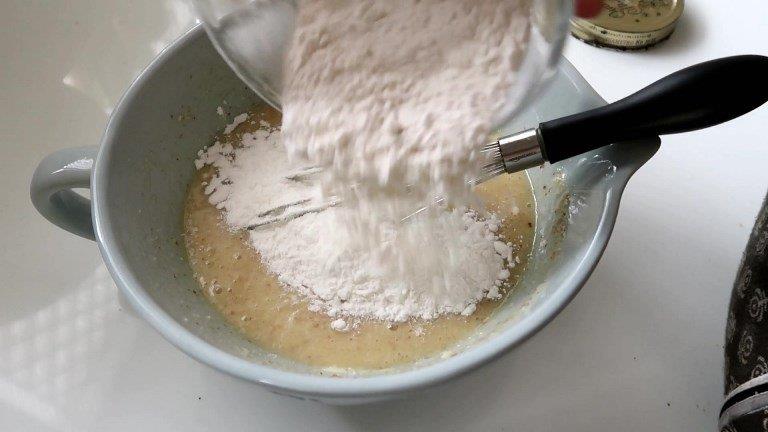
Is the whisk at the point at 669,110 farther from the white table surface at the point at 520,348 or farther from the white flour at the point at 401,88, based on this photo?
the white table surface at the point at 520,348

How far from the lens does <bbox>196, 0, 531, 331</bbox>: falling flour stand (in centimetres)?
50

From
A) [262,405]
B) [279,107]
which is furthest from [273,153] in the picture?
[262,405]

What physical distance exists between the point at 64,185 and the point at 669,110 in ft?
1.61

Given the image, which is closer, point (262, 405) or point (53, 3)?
point (262, 405)

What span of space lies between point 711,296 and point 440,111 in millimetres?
346

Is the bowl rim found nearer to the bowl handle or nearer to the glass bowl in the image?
the bowl handle

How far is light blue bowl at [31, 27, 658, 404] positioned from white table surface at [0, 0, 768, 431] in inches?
2.3

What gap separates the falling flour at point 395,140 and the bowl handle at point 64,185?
6.8 inches

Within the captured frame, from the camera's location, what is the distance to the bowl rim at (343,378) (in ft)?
1.49

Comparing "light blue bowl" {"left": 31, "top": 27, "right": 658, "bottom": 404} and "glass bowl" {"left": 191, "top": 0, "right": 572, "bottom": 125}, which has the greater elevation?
"glass bowl" {"left": 191, "top": 0, "right": 572, "bottom": 125}

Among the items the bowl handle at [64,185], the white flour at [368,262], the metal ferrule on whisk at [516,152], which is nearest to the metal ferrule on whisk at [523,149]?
the metal ferrule on whisk at [516,152]

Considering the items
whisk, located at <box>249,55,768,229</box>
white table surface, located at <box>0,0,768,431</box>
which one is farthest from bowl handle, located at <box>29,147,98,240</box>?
whisk, located at <box>249,55,768,229</box>

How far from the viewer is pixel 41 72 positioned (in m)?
0.83

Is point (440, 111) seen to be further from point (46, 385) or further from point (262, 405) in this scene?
point (46, 385)
